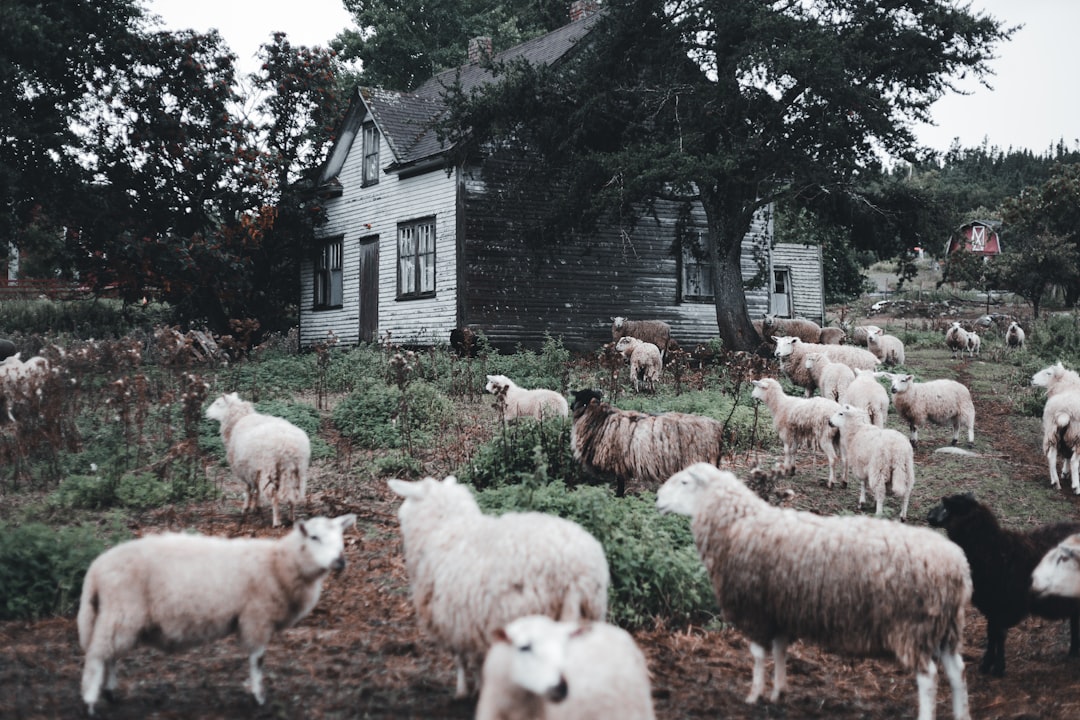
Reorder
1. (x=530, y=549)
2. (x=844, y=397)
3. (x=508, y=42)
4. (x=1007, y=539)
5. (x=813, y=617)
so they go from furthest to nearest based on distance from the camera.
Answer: (x=508, y=42) → (x=844, y=397) → (x=1007, y=539) → (x=813, y=617) → (x=530, y=549)

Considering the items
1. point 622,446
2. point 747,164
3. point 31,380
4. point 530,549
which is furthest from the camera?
point 747,164

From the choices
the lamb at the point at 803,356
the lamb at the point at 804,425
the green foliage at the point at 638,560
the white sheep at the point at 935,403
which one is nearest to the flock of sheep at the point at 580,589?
the green foliage at the point at 638,560

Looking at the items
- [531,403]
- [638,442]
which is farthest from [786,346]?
[638,442]

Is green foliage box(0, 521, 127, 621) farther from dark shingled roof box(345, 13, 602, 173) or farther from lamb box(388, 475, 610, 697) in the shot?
dark shingled roof box(345, 13, 602, 173)

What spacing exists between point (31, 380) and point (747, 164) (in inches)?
596

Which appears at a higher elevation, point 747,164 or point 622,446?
point 747,164

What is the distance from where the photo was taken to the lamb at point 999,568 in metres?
5.90

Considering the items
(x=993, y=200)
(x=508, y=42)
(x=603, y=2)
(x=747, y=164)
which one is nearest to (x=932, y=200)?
(x=747, y=164)

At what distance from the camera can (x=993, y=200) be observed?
84.9 m

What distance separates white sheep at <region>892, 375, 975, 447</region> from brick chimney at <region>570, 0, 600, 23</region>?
19.3m

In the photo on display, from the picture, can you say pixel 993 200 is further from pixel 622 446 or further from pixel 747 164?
pixel 622 446

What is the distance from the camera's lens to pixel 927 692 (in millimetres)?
4773

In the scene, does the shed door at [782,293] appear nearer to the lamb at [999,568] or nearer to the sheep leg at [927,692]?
the lamb at [999,568]

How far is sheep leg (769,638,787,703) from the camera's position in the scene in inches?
203
